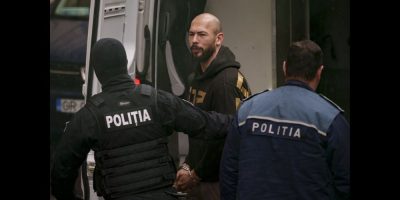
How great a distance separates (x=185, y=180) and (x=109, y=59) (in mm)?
654

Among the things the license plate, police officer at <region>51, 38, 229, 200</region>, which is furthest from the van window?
the license plate

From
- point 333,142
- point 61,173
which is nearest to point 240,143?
point 333,142

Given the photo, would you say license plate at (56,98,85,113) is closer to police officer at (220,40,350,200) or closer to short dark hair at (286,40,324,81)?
police officer at (220,40,350,200)

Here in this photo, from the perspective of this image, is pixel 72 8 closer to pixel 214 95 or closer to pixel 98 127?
pixel 98 127

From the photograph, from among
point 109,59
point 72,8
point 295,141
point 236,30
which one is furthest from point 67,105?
point 295,141

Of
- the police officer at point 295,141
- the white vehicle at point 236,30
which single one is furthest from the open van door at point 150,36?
the police officer at point 295,141

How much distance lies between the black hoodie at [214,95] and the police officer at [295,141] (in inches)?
8.4

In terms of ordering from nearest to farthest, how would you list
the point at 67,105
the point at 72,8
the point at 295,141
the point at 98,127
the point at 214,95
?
the point at 295,141 < the point at 98,127 < the point at 214,95 < the point at 67,105 < the point at 72,8

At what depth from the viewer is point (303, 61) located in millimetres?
2385

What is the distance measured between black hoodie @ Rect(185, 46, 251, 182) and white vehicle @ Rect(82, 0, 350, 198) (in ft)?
0.15

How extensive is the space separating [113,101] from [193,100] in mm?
365

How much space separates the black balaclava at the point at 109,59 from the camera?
256 centimetres
